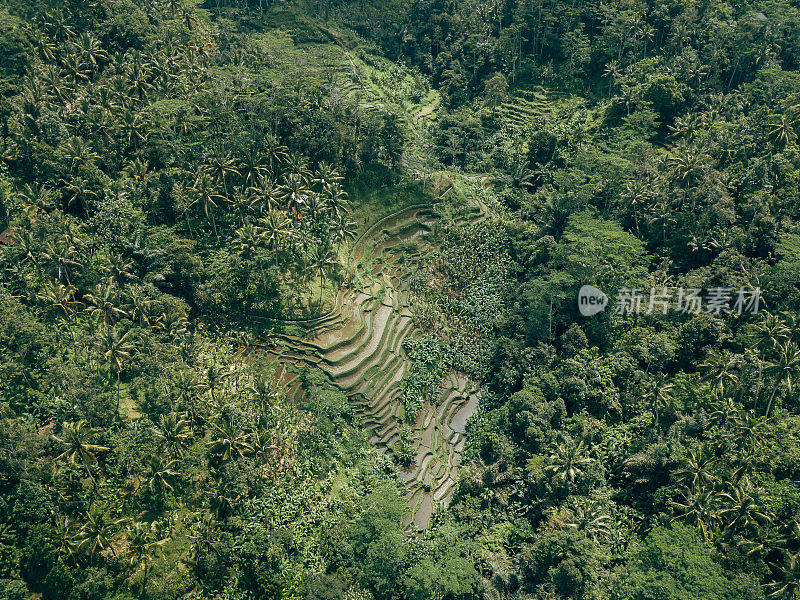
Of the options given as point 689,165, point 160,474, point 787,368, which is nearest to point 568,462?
point 787,368

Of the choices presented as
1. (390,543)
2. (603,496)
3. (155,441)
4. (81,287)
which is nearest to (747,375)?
(603,496)

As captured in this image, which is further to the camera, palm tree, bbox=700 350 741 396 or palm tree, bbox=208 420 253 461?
palm tree, bbox=700 350 741 396

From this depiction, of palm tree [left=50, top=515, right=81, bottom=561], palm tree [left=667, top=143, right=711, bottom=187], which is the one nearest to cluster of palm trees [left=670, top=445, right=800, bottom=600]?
palm tree [left=667, top=143, right=711, bottom=187]

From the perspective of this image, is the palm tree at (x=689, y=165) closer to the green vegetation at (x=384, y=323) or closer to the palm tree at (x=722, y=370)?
the green vegetation at (x=384, y=323)

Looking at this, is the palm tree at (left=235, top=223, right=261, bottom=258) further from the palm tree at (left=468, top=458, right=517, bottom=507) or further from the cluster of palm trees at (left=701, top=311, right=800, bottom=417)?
the cluster of palm trees at (left=701, top=311, right=800, bottom=417)

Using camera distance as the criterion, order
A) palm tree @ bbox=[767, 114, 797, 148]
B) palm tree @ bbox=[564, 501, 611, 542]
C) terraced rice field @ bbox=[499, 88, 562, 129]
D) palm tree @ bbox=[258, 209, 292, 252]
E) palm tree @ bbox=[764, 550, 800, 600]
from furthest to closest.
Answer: terraced rice field @ bbox=[499, 88, 562, 129]
palm tree @ bbox=[767, 114, 797, 148]
palm tree @ bbox=[258, 209, 292, 252]
palm tree @ bbox=[564, 501, 611, 542]
palm tree @ bbox=[764, 550, 800, 600]

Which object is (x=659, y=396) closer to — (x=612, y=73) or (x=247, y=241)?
(x=247, y=241)
